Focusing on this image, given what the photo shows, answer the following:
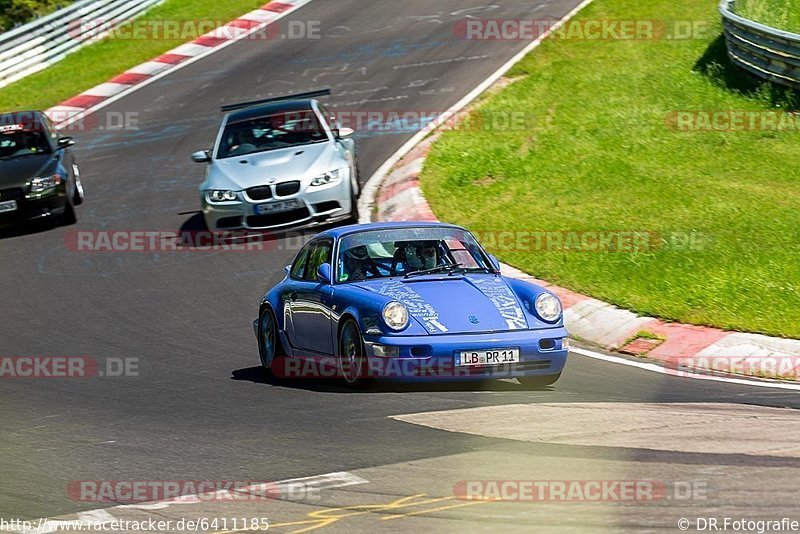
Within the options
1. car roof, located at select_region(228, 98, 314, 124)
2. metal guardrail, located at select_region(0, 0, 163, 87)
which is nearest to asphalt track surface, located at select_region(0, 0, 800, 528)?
car roof, located at select_region(228, 98, 314, 124)

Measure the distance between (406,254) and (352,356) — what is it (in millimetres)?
1167

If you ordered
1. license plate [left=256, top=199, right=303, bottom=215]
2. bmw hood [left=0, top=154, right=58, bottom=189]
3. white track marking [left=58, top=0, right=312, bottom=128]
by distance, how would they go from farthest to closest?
1. white track marking [left=58, top=0, right=312, bottom=128]
2. bmw hood [left=0, top=154, right=58, bottom=189]
3. license plate [left=256, top=199, right=303, bottom=215]

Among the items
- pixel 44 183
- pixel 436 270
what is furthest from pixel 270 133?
pixel 436 270

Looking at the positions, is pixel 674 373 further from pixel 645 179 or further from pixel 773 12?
pixel 773 12

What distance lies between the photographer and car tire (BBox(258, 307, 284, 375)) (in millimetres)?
10906

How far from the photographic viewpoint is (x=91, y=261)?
16.3 metres

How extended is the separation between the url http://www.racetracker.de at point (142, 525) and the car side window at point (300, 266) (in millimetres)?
4480

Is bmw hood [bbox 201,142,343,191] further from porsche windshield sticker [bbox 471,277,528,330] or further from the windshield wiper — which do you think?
porsche windshield sticker [bbox 471,277,528,330]

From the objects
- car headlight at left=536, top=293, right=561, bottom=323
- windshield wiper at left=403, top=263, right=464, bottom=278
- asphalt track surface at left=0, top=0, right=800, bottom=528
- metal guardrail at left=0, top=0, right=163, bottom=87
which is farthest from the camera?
metal guardrail at left=0, top=0, right=163, bottom=87

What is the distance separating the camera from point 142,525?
21.4 feet

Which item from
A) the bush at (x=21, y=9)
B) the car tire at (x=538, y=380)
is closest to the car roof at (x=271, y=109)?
the car tire at (x=538, y=380)

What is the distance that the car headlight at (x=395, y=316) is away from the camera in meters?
9.12

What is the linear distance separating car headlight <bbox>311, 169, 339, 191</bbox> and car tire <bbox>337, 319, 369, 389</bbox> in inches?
262

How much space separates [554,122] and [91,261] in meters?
7.36
